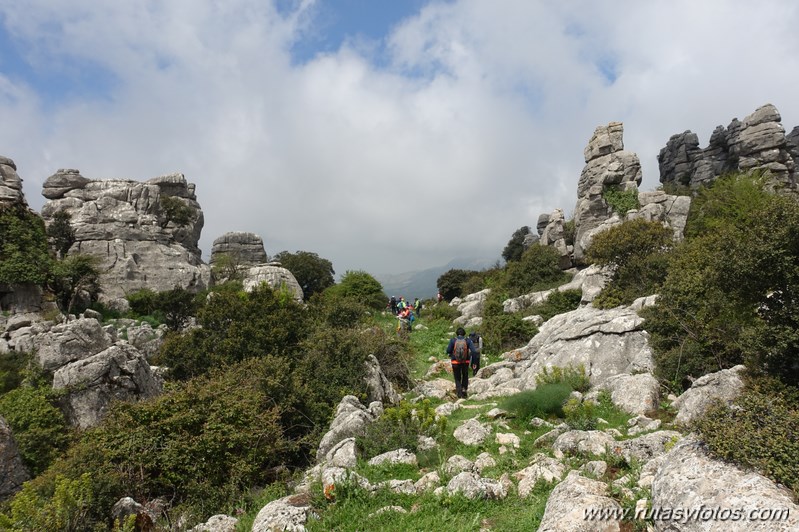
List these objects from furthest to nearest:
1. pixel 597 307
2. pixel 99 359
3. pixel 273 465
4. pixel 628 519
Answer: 1. pixel 597 307
2. pixel 99 359
3. pixel 273 465
4. pixel 628 519

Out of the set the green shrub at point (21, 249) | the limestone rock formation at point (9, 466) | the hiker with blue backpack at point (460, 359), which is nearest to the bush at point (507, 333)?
the hiker with blue backpack at point (460, 359)

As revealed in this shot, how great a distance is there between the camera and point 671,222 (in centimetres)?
3162

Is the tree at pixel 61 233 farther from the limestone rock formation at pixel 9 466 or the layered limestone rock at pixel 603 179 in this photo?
the layered limestone rock at pixel 603 179

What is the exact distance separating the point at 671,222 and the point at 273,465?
3227 cm

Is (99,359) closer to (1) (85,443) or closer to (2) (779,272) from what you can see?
(1) (85,443)

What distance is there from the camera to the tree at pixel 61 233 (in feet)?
126

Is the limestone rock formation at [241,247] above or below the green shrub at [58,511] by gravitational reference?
above

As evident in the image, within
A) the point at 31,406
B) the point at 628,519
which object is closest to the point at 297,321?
the point at 31,406

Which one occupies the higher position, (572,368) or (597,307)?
(597,307)

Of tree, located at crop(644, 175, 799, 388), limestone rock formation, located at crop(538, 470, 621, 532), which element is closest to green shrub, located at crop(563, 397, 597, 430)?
tree, located at crop(644, 175, 799, 388)

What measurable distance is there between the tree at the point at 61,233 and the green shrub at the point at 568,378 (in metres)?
41.8

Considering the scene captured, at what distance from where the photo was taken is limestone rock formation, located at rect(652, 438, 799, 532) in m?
3.22

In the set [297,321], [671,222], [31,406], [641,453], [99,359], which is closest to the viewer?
[641,453]

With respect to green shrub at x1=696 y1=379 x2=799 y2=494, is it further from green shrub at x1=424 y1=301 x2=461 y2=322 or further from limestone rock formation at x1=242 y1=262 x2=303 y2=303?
limestone rock formation at x1=242 y1=262 x2=303 y2=303
